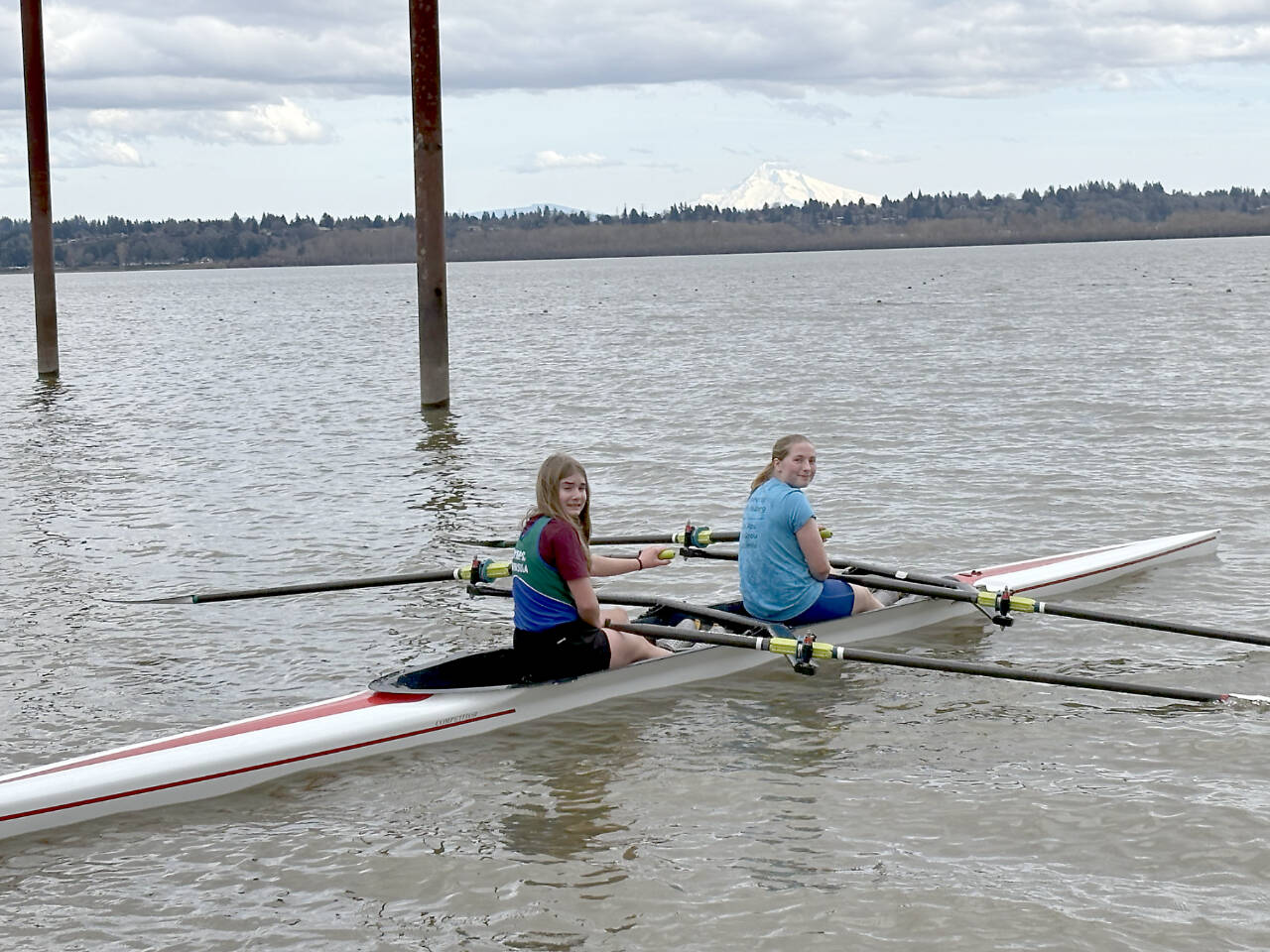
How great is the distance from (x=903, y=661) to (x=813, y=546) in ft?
3.46

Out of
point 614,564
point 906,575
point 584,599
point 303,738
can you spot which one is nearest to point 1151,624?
point 906,575

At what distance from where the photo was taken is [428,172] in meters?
19.3

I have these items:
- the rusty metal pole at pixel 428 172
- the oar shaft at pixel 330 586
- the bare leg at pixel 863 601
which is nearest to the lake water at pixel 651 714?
the oar shaft at pixel 330 586

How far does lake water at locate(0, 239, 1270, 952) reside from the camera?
5.82m

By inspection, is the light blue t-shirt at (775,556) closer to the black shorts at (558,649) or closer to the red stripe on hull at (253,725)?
the black shorts at (558,649)

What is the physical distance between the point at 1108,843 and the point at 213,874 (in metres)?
4.02

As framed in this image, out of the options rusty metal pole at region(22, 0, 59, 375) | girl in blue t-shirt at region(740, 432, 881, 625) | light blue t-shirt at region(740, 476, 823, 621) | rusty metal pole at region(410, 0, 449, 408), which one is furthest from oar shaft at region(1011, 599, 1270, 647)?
rusty metal pole at region(22, 0, 59, 375)

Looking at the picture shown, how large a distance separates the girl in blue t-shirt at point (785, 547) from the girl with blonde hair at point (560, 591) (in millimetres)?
1010

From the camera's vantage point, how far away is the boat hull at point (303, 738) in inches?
263

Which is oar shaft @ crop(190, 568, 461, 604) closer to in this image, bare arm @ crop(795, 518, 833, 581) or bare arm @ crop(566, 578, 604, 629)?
bare arm @ crop(566, 578, 604, 629)

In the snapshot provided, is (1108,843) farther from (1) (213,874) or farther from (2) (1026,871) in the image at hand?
(1) (213,874)

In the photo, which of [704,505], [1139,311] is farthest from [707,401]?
[1139,311]

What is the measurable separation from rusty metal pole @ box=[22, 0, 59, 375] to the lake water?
3571mm

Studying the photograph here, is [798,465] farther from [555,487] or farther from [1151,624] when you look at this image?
[1151,624]
